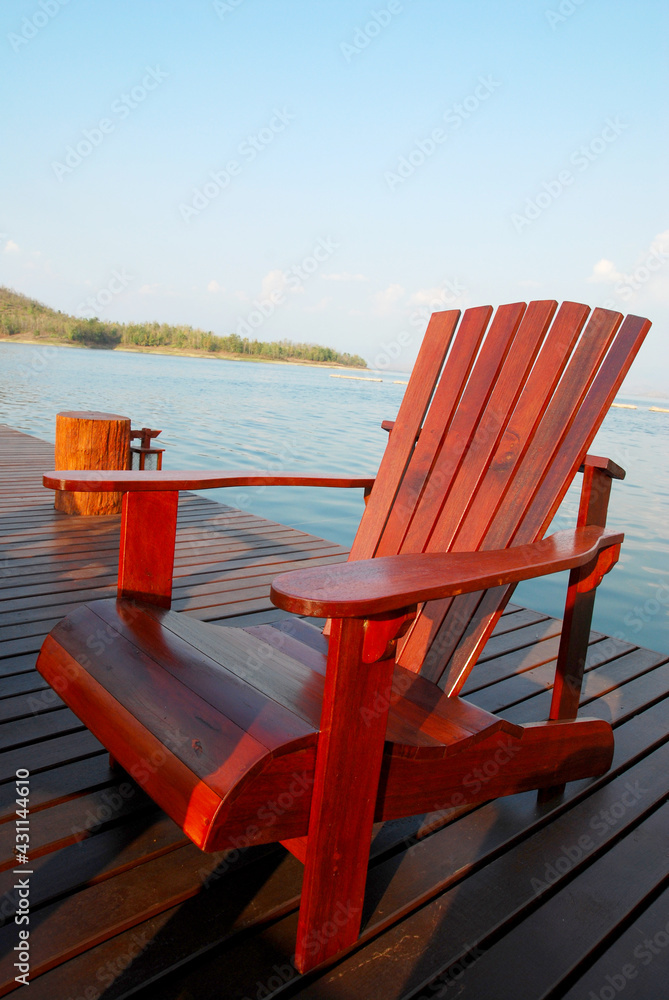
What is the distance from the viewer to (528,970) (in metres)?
0.95

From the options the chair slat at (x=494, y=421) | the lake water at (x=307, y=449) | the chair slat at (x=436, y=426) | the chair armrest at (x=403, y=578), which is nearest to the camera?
the chair armrest at (x=403, y=578)

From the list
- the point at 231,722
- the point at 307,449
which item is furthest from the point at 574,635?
the point at 307,449

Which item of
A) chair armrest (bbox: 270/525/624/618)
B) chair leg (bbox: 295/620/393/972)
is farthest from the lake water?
chair leg (bbox: 295/620/393/972)

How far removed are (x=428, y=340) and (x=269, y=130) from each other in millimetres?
3470

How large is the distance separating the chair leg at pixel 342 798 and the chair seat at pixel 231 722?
0.06 ft

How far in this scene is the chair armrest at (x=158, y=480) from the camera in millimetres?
1156

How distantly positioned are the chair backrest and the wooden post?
2437mm

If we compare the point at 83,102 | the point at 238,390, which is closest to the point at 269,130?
the point at 83,102

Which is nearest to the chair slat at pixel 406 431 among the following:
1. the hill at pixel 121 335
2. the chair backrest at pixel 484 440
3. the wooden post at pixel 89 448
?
the chair backrest at pixel 484 440

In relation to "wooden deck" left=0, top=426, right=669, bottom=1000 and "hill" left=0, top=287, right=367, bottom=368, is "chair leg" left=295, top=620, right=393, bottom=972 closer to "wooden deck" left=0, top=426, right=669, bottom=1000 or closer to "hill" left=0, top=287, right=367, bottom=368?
"wooden deck" left=0, top=426, right=669, bottom=1000

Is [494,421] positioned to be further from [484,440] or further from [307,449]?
[307,449]

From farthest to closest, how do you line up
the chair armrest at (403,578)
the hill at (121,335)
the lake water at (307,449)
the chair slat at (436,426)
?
the hill at (121,335)
the lake water at (307,449)
the chair slat at (436,426)
the chair armrest at (403,578)

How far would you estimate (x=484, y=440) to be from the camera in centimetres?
154

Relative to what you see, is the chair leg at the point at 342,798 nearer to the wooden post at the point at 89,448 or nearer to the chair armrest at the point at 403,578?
the chair armrest at the point at 403,578
